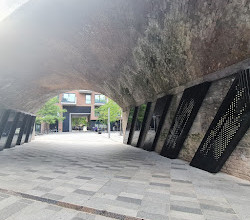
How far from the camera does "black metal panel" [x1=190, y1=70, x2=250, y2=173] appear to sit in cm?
482

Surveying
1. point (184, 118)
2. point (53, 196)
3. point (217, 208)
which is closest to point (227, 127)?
point (184, 118)

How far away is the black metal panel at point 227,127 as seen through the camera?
482cm

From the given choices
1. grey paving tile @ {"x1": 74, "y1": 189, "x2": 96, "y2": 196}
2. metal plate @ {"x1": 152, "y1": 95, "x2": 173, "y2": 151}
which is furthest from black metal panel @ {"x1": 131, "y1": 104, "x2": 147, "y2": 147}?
grey paving tile @ {"x1": 74, "y1": 189, "x2": 96, "y2": 196}

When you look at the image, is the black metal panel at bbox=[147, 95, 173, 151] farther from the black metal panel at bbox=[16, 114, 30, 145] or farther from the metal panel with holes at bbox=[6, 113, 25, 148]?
the black metal panel at bbox=[16, 114, 30, 145]

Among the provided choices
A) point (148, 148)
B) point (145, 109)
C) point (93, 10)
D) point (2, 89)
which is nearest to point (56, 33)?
point (93, 10)

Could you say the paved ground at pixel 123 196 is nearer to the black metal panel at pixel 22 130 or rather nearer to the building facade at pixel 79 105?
the black metal panel at pixel 22 130

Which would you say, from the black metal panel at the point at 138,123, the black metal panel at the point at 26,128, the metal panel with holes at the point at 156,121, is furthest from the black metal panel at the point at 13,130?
the metal panel with holes at the point at 156,121

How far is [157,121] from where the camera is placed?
10.4 meters

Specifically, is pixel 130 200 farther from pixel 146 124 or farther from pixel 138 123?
pixel 138 123

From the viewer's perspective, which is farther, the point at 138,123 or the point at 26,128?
the point at 26,128

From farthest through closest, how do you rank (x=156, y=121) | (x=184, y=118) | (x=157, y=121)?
(x=156, y=121) → (x=157, y=121) → (x=184, y=118)

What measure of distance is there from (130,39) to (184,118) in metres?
4.19

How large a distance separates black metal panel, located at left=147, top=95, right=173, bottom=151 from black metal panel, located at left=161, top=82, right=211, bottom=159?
1064 mm

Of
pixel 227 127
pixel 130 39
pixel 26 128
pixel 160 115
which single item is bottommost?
pixel 227 127
